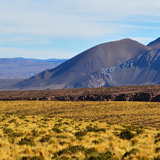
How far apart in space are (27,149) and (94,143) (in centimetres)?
372

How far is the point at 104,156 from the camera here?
38.1 ft

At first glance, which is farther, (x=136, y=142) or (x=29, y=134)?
(x=29, y=134)

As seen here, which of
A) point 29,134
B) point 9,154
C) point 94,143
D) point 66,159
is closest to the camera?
point 66,159

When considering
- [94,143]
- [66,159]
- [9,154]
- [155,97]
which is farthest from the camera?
[155,97]

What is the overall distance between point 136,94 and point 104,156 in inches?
2509

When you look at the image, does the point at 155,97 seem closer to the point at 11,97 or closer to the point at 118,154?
the point at 11,97

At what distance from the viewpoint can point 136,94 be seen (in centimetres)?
7406

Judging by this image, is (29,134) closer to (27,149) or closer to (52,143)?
(52,143)

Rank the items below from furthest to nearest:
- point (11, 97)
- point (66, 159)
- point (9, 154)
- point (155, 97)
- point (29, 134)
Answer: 1. point (11, 97)
2. point (155, 97)
3. point (29, 134)
4. point (9, 154)
5. point (66, 159)

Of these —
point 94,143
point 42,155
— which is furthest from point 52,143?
point 42,155

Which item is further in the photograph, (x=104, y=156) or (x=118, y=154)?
(x=118, y=154)

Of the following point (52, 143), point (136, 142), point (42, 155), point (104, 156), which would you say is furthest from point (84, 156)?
point (136, 142)

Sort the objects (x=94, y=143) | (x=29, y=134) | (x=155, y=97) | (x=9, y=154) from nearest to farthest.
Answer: (x=9, y=154) < (x=94, y=143) < (x=29, y=134) < (x=155, y=97)

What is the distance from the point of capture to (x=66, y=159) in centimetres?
1145
